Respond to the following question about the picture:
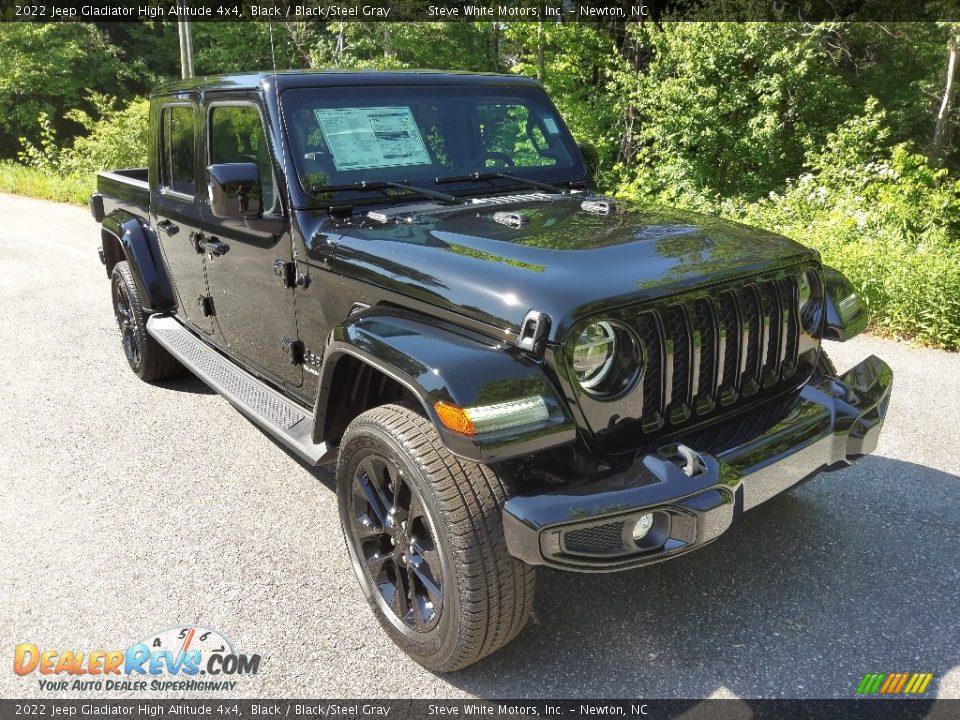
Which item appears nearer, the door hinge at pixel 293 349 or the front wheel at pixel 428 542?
the front wheel at pixel 428 542

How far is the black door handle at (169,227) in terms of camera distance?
14.5ft

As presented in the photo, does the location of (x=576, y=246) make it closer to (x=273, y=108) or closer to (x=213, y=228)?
(x=273, y=108)

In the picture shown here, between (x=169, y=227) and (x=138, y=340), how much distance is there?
1055 millimetres

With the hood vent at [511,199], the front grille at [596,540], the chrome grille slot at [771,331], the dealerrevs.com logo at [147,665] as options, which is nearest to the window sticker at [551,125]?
the hood vent at [511,199]

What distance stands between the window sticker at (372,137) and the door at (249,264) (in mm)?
296

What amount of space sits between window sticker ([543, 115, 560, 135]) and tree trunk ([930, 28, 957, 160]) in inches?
586

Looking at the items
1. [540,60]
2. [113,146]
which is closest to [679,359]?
[540,60]

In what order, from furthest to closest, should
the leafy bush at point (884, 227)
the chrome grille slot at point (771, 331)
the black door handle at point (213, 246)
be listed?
the leafy bush at point (884, 227), the black door handle at point (213, 246), the chrome grille slot at point (771, 331)

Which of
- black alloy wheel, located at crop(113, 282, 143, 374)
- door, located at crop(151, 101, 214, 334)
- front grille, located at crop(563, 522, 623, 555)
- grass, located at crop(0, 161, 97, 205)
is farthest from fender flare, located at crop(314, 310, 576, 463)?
grass, located at crop(0, 161, 97, 205)

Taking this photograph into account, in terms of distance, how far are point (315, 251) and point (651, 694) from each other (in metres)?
2.04

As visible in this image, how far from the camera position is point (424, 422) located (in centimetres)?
240

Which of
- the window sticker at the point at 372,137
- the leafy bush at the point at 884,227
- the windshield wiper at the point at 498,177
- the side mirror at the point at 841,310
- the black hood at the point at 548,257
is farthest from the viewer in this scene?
the leafy bush at the point at 884,227

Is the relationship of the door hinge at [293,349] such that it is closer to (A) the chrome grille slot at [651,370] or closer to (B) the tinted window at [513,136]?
(B) the tinted window at [513,136]

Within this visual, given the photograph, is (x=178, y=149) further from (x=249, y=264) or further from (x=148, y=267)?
(x=249, y=264)
